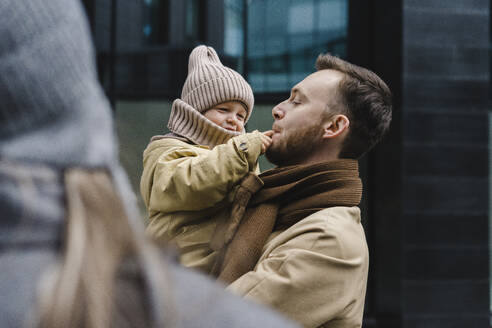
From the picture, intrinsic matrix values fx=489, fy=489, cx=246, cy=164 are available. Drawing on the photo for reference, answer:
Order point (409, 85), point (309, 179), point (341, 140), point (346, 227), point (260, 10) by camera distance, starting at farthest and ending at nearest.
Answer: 1. point (260, 10)
2. point (409, 85)
3. point (341, 140)
4. point (309, 179)
5. point (346, 227)

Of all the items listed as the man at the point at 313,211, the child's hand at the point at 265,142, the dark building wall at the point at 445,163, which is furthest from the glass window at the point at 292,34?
the child's hand at the point at 265,142

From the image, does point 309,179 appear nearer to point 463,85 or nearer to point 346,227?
point 346,227

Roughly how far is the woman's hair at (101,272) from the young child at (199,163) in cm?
136

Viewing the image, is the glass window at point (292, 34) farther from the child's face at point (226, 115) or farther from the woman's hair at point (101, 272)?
the woman's hair at point (101, 272)

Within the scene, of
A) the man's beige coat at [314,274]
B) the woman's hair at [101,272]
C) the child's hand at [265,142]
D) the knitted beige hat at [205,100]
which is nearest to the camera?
the woman's hair at [101,272]

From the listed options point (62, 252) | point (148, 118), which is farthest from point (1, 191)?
point (148, 118)

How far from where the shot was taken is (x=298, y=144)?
2.32 metres

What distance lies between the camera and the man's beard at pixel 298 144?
7.57 ft

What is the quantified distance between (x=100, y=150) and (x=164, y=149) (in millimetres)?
1667

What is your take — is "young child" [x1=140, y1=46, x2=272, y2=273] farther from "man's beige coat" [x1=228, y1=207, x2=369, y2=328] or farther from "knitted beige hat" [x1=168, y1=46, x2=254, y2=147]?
"man's beige coat" [x1=228, y1=207, x2=369, y2=328]

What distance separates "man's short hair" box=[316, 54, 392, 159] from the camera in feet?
7.64

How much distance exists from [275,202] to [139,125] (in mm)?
3712

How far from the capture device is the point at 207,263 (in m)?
2.10

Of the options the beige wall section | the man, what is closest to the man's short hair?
the man
